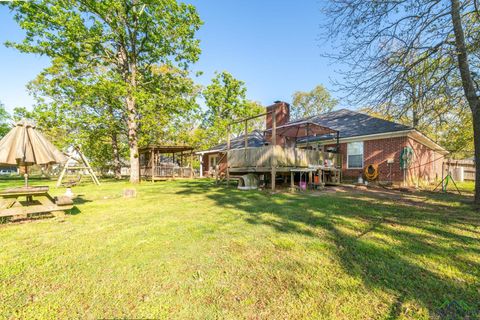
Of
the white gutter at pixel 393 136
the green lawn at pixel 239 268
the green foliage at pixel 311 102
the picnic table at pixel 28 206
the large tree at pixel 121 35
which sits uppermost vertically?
the green foliage at pixel 311 102

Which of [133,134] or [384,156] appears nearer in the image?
[384,156]

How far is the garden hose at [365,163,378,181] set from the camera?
41.1 feet

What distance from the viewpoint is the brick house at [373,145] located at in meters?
12.5

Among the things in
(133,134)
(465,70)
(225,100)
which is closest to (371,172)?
(465,70)

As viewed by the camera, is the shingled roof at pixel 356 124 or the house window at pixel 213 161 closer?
the shingled roof at pixel 356 124

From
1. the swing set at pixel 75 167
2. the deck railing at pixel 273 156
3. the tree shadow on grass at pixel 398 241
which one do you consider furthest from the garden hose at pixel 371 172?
the swing set at pixel 75 167

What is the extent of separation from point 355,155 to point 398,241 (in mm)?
11742

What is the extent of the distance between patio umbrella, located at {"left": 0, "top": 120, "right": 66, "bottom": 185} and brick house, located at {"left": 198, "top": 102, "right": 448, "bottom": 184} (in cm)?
898

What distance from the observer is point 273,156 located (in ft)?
32.0

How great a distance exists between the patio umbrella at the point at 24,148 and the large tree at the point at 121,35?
9.61m

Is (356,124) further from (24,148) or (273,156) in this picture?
(24,148)

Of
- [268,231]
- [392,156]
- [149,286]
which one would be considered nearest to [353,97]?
[268,231]

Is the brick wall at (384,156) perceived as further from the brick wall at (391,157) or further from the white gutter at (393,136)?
the white gutter at (393,136)

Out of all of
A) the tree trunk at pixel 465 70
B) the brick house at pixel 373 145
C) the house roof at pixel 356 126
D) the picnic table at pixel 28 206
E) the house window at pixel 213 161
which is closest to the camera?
the picnic table at pixel 28 206
